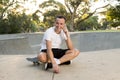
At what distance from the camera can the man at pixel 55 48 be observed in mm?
5148

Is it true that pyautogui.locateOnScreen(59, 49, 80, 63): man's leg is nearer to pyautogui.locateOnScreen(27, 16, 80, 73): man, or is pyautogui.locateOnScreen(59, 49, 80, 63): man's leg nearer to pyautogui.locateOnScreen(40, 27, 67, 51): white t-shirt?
pyautogui.locateOnScreen(27, 16, 80, 73): man

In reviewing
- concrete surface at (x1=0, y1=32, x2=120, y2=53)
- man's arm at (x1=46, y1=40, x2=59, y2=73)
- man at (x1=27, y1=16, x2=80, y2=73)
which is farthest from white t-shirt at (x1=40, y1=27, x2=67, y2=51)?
concrete surface at (x1=0, y1=32, x2=120, y2=53)

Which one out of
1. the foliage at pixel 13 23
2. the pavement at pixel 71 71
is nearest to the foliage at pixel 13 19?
the foliage at pixel 13 23

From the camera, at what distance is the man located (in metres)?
5.15

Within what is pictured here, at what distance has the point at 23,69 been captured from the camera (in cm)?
554

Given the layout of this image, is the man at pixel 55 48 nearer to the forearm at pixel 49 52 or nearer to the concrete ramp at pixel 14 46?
the forearm at pixel 49 52

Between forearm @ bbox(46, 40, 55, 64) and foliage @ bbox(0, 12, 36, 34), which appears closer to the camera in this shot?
forearm @ bbox(46, 40, 55, 64)

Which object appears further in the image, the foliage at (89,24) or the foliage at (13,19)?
the foliage at (89,24)

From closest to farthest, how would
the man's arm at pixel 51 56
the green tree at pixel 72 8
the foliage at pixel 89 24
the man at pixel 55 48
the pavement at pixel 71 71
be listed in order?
the pavement at pixel 71 71
the man's arm at pixel 51 56
the man at pixel 55 48
the green tree at pixel 72 8
the foliage at pixel 89 24

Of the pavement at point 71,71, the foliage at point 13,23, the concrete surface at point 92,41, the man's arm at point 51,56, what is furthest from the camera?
the foliage at point 13,23

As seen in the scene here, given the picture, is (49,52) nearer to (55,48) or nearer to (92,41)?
(55,48)

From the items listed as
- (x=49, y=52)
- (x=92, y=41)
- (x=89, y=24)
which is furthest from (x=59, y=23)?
(x=89, y=24)

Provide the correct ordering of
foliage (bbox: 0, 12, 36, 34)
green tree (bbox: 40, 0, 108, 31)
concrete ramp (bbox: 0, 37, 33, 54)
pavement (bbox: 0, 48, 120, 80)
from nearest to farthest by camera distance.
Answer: pavement (bbox: 0, 48, 120, 80), concrete ramp (bbox: 0, 37, 33, 54), foliage (bbox: 0, 12, 36, 34), green tree (bbox: 40, 0, 108, 31)

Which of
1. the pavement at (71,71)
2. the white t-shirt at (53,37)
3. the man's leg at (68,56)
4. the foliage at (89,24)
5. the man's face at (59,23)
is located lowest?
the foliage at (89,24)
